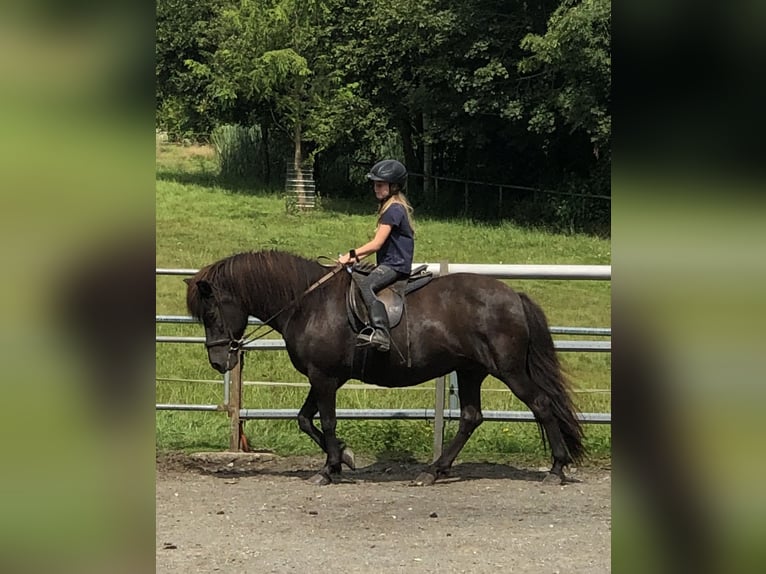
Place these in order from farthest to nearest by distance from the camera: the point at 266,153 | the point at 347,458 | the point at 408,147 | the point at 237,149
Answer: the point at 237,149
the point at 266,153
the point at 408,147
the point at 347,458

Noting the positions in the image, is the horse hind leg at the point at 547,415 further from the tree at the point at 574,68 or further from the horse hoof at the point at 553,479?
the tree at the point at 574,68

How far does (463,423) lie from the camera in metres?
5.83

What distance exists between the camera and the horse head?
557cm

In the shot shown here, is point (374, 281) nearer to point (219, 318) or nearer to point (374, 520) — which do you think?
point (219, 318)

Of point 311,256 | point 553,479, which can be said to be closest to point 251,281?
point 553,479

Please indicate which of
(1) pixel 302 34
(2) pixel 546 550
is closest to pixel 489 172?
(1) pixel 302 34

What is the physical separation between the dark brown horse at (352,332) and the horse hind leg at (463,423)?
2 cm

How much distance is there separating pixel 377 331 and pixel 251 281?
833 mm

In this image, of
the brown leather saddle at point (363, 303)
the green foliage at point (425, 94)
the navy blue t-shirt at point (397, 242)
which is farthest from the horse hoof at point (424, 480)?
the green foliage at point (425, 94)

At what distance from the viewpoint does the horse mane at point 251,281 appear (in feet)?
18.3

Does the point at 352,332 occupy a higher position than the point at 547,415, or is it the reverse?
the point at 352,332

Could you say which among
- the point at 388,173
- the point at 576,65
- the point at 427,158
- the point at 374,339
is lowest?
the point at 374,339

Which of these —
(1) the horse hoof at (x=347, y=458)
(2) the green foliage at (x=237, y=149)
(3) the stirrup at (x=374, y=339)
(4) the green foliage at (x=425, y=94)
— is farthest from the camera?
(2) the green foliage at (x=237, y=149)
